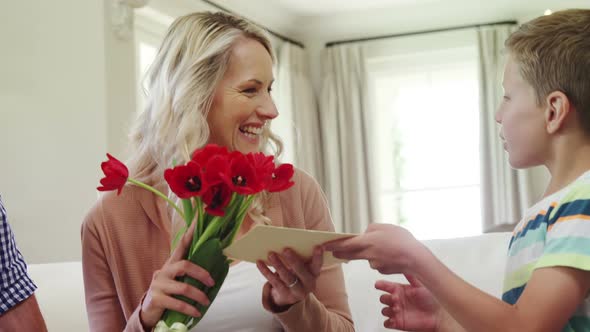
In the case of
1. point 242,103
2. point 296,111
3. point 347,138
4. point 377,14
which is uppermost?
point 377,14

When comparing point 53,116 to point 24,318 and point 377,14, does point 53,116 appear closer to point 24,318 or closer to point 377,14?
point 24,318

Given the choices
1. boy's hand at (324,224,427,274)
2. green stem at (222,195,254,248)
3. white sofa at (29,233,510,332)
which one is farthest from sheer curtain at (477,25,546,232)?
green stem at (222,195,254,248)

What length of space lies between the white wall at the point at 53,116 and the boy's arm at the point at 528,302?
2786mm

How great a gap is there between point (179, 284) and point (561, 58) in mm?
778

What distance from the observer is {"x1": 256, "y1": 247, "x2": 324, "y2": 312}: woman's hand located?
1.27 m

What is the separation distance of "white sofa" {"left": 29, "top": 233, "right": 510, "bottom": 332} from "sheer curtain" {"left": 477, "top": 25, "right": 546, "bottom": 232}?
4.74m

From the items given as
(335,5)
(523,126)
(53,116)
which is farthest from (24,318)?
(335,5)

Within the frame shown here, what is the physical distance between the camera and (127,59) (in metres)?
4.32

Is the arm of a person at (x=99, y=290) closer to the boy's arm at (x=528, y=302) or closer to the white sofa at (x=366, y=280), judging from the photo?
the white sofa at (x=366, y=280)

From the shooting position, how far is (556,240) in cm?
119

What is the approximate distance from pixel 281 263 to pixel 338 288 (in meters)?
0.49

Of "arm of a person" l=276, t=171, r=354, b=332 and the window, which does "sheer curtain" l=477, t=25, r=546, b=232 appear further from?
"arm of a person" l=276, t=171, r=354, b=332

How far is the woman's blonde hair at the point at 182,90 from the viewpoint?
176cm

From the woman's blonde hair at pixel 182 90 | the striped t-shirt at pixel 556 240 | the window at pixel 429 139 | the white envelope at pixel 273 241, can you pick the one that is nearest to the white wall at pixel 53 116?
the woman's blonde hair at pixel 182 90
